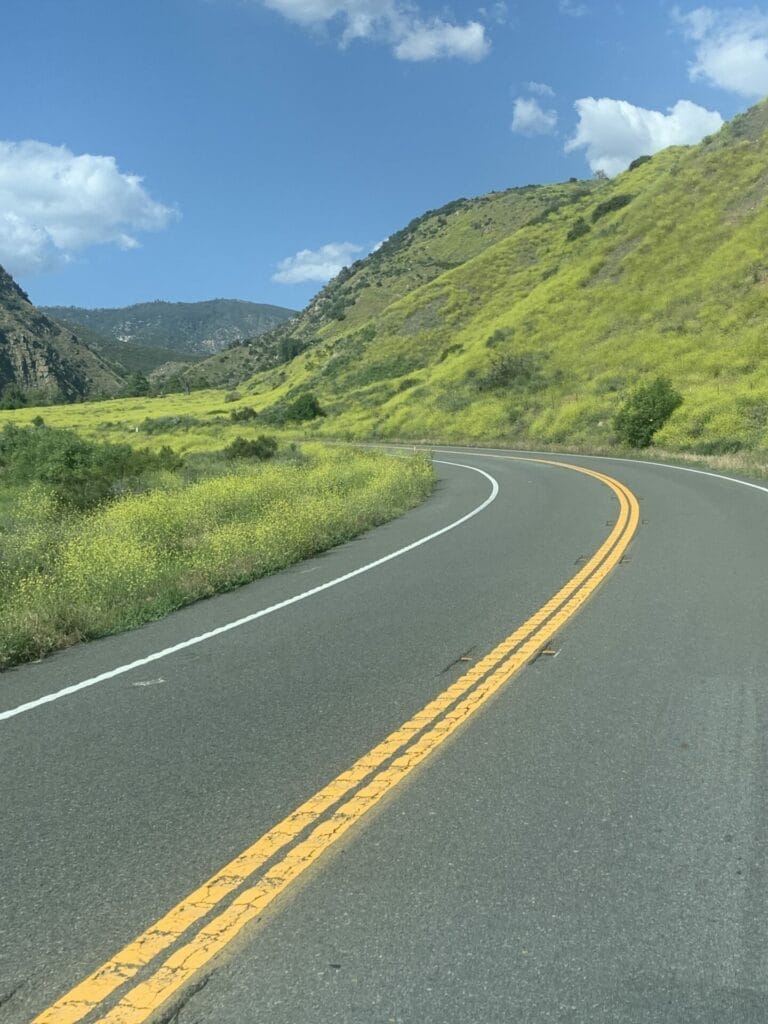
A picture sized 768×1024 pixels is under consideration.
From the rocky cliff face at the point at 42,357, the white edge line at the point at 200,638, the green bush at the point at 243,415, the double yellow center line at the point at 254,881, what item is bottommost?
the white edge line at the point at 200,638

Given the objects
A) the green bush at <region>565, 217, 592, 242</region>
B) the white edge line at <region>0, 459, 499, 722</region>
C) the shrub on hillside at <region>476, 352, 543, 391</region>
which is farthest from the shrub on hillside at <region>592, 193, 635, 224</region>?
the white edge line at <region>0, 459, 499, 722</region>

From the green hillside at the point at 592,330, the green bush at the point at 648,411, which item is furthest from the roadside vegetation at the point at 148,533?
the green hillside at the point at 592,330

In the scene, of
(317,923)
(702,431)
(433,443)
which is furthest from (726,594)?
(433,443)

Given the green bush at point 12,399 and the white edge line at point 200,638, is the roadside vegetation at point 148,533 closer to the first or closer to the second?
the white edge line at point 200,638

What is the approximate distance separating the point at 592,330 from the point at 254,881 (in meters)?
57.4

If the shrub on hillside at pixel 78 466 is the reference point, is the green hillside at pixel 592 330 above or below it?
above

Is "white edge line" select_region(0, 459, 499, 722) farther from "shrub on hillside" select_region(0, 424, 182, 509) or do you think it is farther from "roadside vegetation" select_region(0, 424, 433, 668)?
"shrub on hillside" select_region(0, 424, 182, 509)

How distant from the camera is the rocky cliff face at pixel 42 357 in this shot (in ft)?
523

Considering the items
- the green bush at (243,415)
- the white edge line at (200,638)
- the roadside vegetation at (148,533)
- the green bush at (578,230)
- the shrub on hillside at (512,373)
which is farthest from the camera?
the green bush at (578,230)

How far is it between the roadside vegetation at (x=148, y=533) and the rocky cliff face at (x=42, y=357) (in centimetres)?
12865

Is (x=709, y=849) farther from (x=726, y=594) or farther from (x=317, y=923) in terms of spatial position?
(x=726, y=594)

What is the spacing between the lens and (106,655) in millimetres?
7922

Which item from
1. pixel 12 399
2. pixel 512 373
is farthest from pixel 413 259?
pixel 512 373

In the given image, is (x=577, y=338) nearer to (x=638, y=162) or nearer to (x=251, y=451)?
(x=251, y=451)
